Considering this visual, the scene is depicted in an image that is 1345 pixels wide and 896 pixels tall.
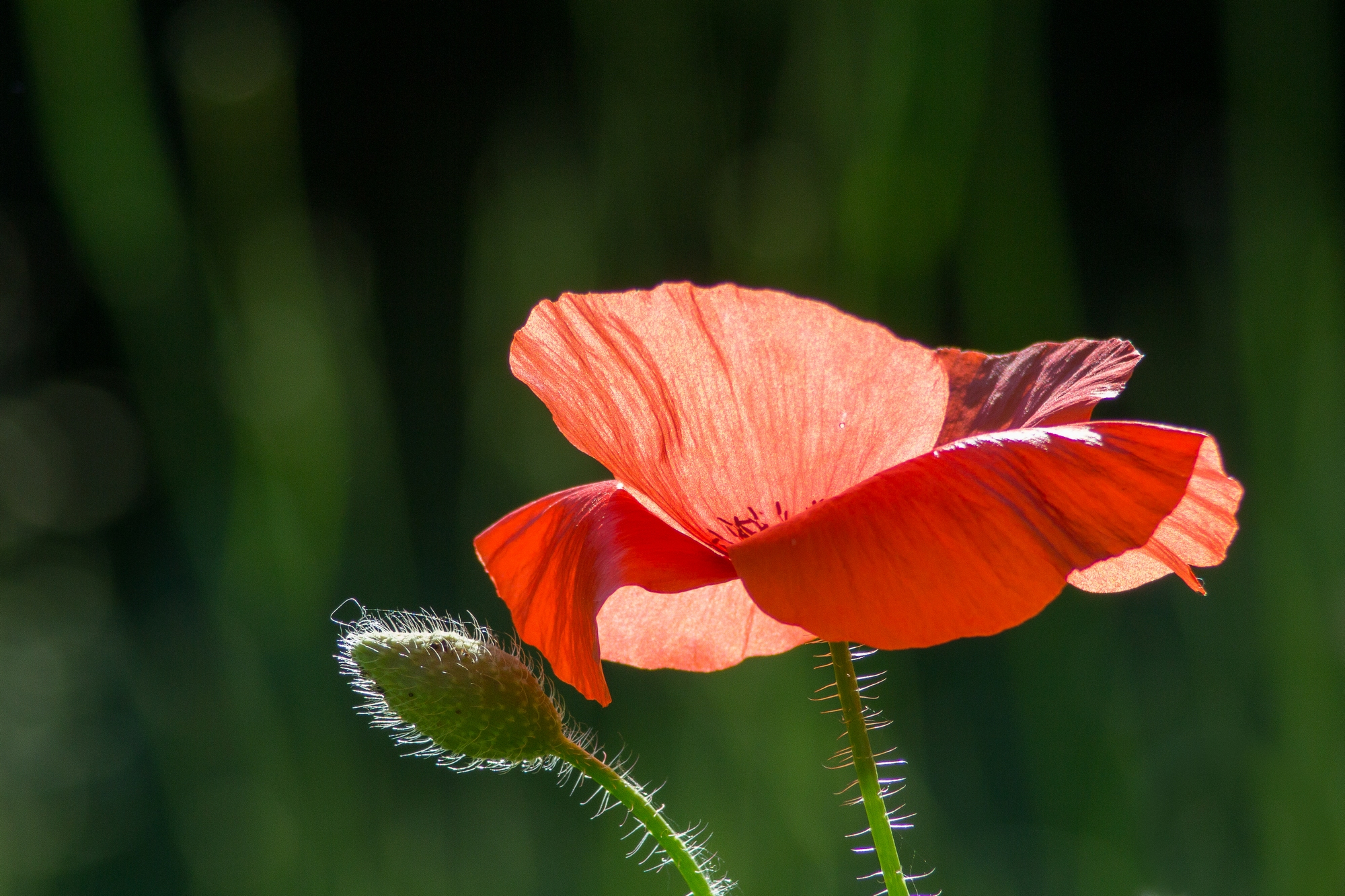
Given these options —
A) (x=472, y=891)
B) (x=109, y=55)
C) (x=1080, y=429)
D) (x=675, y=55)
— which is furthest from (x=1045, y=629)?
(x=109, y=55)

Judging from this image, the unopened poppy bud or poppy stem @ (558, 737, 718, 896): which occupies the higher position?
the unopened poppy bud

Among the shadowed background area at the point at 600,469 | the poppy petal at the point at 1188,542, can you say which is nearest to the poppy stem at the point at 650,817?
the poppy petal at the point at 1188,542

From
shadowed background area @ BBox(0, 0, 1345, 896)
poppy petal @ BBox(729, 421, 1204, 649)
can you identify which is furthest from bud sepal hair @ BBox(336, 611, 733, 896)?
shadowed background area @ BBox(0, 0, 1345, 896)

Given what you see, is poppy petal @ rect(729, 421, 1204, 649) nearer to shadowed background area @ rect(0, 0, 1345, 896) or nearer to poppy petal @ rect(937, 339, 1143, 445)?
poppy petal @ rect(937, 339, 1143, 445)

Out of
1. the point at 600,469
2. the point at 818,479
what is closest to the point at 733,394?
the point at 818,479

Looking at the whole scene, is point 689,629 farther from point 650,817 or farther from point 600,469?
point 600,469


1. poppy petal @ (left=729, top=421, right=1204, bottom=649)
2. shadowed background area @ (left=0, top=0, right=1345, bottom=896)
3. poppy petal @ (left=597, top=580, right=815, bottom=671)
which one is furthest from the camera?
shadowed background area @ (left=0, top=0, right=1345, bottom=896)

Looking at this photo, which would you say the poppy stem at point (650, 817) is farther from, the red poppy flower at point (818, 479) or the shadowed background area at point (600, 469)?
the shadowed background area at point (600, 469)
